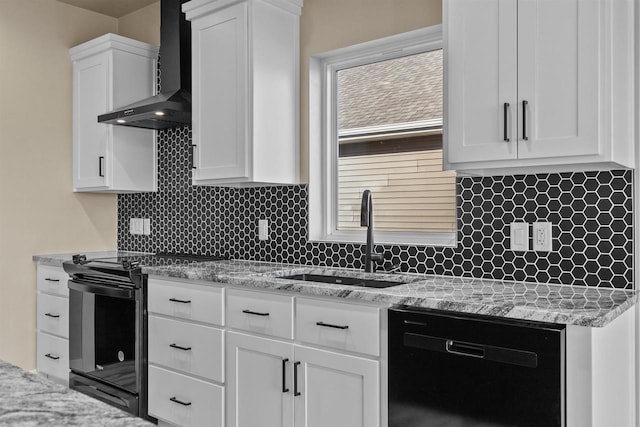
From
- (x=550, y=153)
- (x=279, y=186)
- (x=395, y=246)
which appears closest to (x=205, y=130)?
(x=279, y=186)

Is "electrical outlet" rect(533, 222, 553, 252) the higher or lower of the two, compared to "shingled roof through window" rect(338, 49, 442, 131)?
lower

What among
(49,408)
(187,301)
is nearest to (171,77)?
(187,301)

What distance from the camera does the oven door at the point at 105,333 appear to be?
305 cm

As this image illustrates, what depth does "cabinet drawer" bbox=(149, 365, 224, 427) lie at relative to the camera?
2650 mm

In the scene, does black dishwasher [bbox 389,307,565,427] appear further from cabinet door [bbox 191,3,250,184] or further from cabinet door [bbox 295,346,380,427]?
cabinet door [bbox 191,3,250,184]

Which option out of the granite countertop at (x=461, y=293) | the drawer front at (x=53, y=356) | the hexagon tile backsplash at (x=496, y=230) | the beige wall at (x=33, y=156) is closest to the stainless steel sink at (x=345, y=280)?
the granite countertop at (x=461, y=293)

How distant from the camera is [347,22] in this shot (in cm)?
295

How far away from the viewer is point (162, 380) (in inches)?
114

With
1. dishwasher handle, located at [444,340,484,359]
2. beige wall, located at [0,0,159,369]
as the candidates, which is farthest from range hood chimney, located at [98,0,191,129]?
dishwasher handle, located at [444,340,484,359]

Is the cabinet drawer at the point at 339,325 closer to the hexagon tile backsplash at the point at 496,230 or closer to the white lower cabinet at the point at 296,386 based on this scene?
the white lower cabinet at the point at 296,386

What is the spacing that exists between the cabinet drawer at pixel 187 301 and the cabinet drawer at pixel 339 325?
51 centimetres

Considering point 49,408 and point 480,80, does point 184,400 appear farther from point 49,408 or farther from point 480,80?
point 49,408

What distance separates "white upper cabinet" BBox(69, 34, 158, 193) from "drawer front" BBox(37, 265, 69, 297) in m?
0.62

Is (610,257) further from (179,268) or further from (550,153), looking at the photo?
(179,268)
